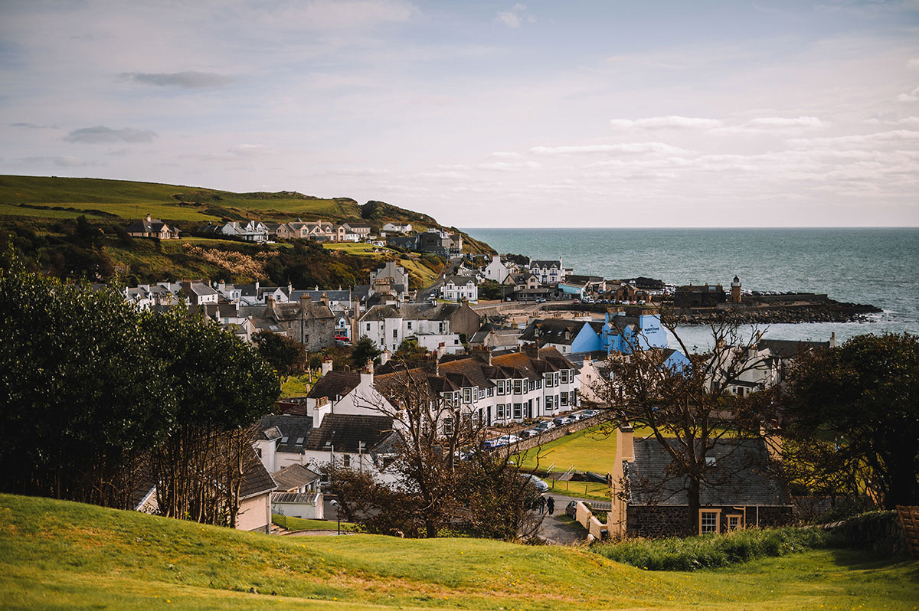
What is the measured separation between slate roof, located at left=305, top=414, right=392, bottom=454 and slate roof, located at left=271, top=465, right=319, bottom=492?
1.99 metres

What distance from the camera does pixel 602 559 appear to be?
18.5 metres

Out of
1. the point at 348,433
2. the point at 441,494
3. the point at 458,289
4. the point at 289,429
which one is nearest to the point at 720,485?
the point at 441,494

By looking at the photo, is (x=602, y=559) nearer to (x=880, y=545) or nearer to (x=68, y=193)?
(x=880, y=545)

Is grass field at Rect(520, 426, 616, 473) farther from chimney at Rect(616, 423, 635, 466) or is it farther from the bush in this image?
the bush

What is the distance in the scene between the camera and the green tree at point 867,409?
24731 millimetres

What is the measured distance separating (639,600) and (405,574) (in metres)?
4.95

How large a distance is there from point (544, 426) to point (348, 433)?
70.3 ft

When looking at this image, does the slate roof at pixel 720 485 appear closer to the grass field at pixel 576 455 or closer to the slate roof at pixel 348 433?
the grass field at pixel 576 455

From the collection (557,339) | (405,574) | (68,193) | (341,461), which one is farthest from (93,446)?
(68,193)

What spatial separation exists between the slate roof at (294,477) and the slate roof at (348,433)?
1.99 m

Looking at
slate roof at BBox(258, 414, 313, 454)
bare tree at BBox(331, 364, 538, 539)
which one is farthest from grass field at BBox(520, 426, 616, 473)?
bare tree at BBox(331, 364, 538, 539)

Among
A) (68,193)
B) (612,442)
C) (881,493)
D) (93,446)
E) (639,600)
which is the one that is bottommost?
(612,442)

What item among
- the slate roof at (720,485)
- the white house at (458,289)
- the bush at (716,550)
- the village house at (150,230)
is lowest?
the slate roof at (720,485)

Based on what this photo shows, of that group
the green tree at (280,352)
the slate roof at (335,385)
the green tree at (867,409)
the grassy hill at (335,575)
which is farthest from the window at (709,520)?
the green tree at (280,352)
